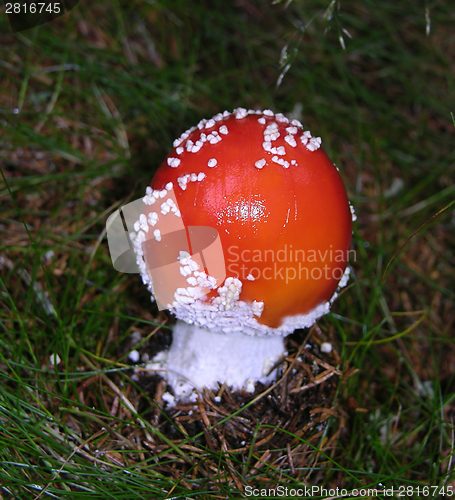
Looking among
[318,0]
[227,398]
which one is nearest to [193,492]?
[227,398]

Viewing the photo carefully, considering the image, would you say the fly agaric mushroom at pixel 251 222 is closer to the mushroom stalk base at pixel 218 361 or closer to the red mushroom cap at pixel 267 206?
the red mushroom cap at pixel 267 206

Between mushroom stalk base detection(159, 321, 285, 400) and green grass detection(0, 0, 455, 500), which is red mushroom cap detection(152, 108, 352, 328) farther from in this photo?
green grass detection(0, 0, 455, 500)

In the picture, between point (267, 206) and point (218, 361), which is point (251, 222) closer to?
point (267, 206)

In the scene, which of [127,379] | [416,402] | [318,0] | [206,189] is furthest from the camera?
[318,0]

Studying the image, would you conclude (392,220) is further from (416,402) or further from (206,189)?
(206,189)

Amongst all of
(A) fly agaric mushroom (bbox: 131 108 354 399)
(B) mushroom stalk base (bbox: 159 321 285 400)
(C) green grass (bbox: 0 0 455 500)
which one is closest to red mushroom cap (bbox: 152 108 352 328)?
(A) fly agaric mushroom (bbox: 131 108 354 399)
